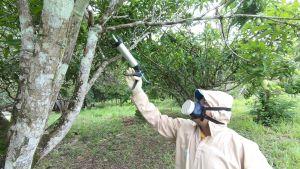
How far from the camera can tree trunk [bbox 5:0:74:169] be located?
6.39 ft

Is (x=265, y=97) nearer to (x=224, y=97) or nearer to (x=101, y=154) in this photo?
(x=101, y=154)

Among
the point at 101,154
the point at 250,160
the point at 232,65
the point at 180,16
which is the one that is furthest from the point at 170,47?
the point at 250,160

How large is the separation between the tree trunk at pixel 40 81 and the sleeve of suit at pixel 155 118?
0.83 metres

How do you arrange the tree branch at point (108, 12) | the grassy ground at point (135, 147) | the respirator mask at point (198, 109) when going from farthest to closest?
the grassy ground at point (135, 147)
the tree branch at point (108, 12)
the respirator mask at point (198, 109)

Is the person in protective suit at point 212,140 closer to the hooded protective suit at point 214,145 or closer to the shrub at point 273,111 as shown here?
the hooded protective suit at point 214,145

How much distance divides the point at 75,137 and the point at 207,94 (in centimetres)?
565

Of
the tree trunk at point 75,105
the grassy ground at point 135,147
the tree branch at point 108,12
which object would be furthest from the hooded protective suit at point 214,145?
the grassy ground at point 135,147

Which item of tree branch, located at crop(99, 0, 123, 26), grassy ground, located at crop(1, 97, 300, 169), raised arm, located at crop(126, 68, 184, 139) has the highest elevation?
tree branch, located at crop(99, 0, 123, 26)

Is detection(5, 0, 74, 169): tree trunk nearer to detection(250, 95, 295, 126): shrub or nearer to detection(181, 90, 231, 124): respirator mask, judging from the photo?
detection(181, 90, 231, 124): respirator mask

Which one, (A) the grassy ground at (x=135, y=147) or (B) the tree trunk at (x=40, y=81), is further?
(A) the grassy ground at (x=135, y=147)

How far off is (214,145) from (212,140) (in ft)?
0.13

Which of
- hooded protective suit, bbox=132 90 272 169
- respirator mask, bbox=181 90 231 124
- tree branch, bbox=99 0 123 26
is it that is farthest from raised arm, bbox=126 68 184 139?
tree branch, bbox=99 0 123 26

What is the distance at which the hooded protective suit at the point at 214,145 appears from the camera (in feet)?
7.08

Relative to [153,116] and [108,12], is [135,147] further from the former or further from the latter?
[108,12]
